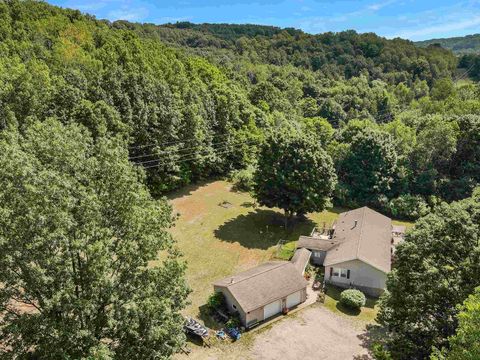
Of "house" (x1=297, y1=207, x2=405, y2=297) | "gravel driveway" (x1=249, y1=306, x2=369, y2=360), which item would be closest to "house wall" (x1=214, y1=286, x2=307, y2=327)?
"gravel driveway" (x1=249, y1=306, x2=369, y2=360)

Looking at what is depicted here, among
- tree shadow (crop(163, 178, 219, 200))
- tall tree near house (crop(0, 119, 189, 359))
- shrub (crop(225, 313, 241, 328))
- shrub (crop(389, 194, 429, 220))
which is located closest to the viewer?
tall tree near house (crop(0, 119, 189, 359))

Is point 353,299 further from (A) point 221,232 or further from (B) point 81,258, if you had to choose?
(B) point 81,258

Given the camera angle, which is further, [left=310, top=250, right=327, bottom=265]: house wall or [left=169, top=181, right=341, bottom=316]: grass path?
[left=310, top=250, right=327, bottom=265]: house wall

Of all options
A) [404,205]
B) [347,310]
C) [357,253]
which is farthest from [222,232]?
[404,205]

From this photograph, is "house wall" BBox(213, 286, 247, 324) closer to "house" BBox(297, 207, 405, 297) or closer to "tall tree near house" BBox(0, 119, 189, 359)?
"house" BBox(297, 207, 405, 297)

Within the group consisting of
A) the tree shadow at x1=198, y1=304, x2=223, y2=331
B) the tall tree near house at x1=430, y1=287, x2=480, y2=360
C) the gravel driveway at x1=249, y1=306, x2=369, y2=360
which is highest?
the tall tree near house at x1=430, y1=287, x2=480, y2=360

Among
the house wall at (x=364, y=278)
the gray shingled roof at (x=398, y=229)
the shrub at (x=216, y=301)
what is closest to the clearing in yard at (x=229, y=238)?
the shrub at (x=216, y=301)
